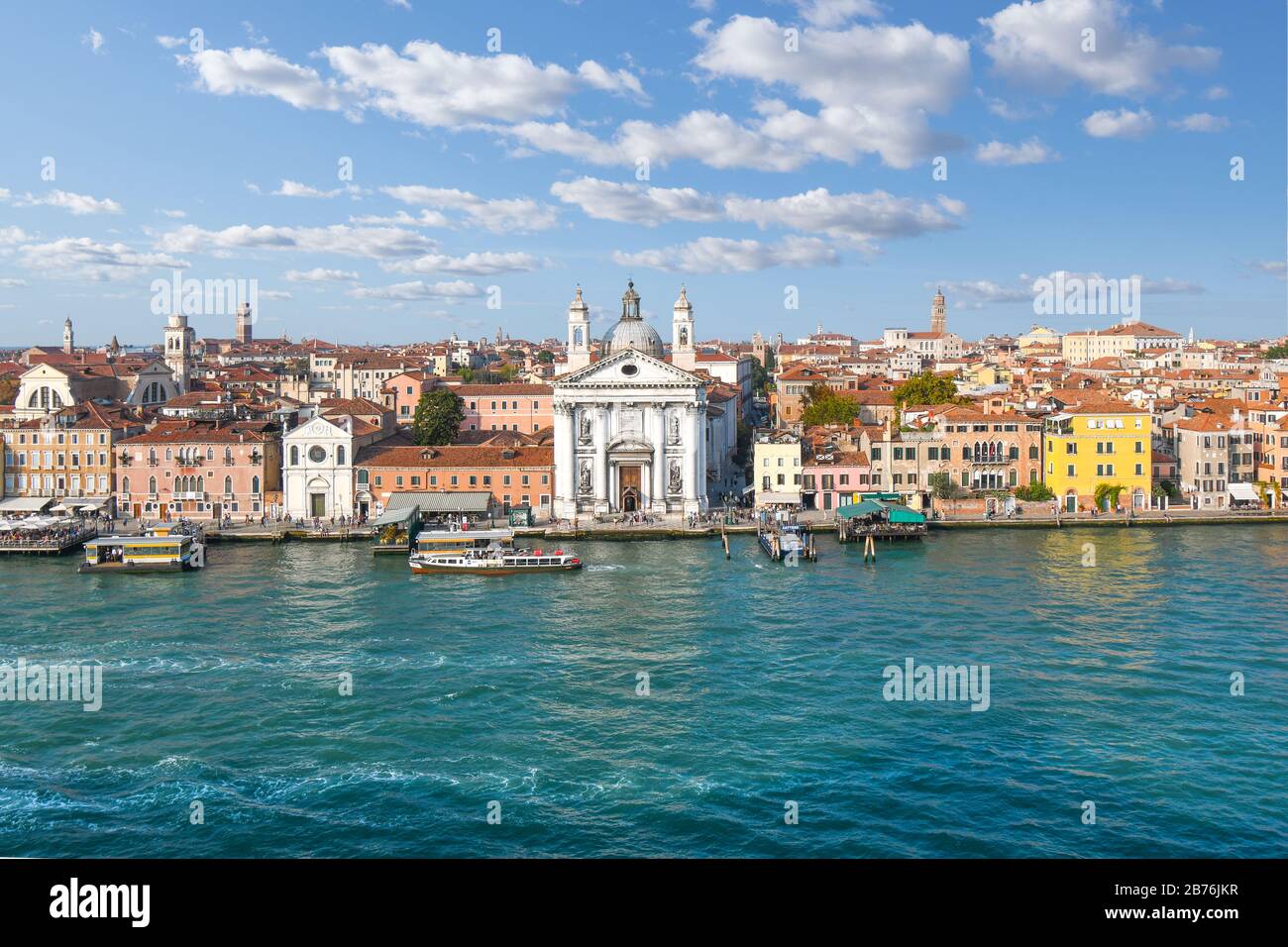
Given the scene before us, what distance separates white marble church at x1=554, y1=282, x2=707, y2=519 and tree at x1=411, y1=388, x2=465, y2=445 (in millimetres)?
8407

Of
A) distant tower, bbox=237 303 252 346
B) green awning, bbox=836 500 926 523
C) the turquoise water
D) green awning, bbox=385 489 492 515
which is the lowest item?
the turquoise water

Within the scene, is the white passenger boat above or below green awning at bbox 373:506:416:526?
below

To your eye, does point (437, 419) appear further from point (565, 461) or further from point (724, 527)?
point (724, 527)

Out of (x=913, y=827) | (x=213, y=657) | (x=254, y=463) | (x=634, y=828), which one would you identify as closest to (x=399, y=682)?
(x=213, y=657)

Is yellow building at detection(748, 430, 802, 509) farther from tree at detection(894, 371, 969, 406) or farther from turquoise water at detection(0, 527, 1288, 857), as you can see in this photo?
tree at detection(894, 371, 969, 406)

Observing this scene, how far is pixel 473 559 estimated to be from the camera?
27.4m

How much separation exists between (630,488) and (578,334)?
7740 mm

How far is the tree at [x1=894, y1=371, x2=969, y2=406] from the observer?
46.9 metres

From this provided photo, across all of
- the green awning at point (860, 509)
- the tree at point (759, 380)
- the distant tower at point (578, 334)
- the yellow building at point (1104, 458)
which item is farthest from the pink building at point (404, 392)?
the tree at point (759, 380)

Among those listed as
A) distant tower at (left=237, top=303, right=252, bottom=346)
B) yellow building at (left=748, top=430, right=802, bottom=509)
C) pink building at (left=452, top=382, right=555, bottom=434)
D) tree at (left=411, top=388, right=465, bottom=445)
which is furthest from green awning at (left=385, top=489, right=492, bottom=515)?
distant tower at (left=237, top=303, right=252, bottom=346)

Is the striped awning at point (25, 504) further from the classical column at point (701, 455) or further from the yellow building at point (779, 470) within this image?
the yellow building at point (779, 470)

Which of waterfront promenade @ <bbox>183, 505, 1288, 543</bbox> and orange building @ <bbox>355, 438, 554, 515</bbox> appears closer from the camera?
waterfront promenade @ <bbox>183, 505, 1288, 543</bbox>

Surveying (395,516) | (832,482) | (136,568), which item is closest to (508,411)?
(395,516)
